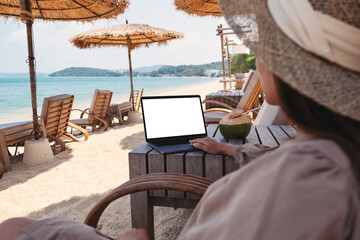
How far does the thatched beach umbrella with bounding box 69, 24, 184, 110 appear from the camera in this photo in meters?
7.02

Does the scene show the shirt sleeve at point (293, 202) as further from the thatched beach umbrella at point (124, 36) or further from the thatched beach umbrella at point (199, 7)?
the thatched beach umbrella at point (124, 36)

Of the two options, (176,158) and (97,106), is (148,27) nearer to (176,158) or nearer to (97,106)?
(97,106)

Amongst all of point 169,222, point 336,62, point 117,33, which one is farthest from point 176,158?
point 117,33

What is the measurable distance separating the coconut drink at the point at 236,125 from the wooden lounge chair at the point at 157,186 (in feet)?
1.84

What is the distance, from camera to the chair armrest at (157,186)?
112cm

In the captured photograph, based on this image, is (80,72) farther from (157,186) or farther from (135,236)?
(135,236)

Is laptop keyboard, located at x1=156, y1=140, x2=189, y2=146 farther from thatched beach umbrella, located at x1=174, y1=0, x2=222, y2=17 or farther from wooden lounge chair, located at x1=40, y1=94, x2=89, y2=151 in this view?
thatched beach umbrella, located at x1=174, y1=0, x2=222, y2=17

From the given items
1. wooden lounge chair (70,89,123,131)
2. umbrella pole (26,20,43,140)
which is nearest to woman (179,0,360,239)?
umbrella pole (26,20,43,140)

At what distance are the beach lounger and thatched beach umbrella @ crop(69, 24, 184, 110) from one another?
367cm

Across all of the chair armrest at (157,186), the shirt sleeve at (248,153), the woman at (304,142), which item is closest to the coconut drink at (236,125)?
the shirt sleeve at (248,153)

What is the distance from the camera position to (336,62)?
0.46 metres

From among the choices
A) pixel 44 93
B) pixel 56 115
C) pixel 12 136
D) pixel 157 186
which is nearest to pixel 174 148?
pixel 157 186

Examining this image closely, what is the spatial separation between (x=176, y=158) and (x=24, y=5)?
11.9 feet

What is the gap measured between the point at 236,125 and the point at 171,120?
418 mm
